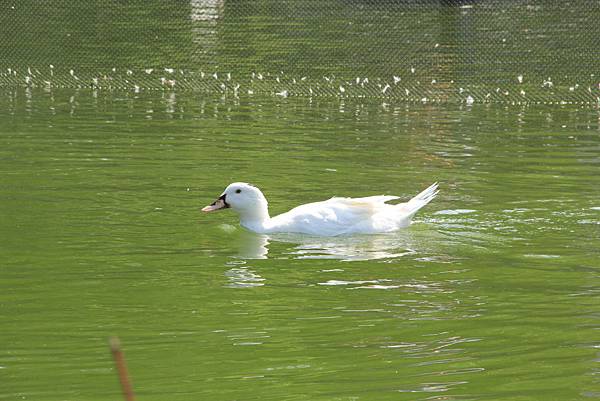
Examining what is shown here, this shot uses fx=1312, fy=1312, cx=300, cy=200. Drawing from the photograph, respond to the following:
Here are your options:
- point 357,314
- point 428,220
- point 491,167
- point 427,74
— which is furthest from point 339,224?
point 427,74

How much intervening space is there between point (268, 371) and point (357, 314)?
4.94 ft

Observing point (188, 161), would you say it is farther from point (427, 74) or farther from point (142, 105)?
point (427, 74)

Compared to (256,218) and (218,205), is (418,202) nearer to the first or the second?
(256,218)

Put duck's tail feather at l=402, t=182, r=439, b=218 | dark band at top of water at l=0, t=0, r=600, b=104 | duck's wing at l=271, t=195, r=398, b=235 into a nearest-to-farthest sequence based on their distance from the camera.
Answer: duck's wing at l=271, t=195, r=398, b=235 < duck's tail feather at l=402, t=182, r=439, b=218 < dark band at top of water at l=0, t=0, r=600, b=104

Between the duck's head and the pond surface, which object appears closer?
the pond surface

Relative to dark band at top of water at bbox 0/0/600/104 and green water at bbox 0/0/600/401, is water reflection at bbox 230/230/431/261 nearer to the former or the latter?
green water at bbox 0/0/600/401

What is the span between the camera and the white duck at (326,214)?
37.8ft

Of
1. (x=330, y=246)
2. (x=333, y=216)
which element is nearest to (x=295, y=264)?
(x=330, y=246)

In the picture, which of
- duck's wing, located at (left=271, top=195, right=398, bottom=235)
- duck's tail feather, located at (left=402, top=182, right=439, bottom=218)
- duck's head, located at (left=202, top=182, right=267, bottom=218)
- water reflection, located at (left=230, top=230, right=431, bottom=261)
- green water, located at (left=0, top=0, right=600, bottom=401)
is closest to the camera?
green water, located at (left=0, top=0, right=600, bottom=401)

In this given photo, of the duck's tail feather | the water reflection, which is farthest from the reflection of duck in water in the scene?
the duck's tail feather

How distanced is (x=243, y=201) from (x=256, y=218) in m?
0.20

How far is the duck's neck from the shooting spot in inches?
472

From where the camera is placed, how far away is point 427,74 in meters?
23.6

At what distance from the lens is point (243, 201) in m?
12.0
